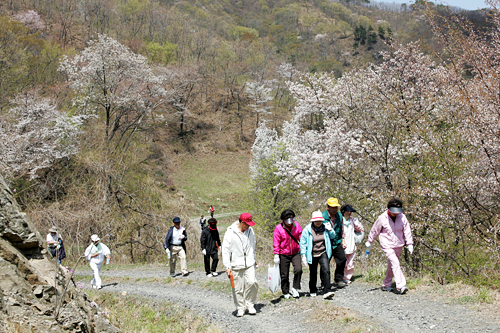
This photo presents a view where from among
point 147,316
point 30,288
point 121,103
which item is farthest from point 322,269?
point 121,103

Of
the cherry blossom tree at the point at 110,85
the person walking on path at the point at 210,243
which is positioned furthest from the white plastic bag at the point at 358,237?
the cherry blossom tree at the point at 110,85

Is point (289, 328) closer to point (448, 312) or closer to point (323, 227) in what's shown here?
point (323, 227)

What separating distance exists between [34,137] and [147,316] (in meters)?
17.3

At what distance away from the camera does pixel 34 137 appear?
20703 mm

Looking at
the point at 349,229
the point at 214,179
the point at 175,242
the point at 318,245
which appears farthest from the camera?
the point at 214,179

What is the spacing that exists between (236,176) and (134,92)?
66.9 ft

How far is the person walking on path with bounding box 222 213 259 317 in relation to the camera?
682 centimetres

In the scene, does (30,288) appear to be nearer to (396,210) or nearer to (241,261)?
(241,261)

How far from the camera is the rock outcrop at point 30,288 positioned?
4193 mm

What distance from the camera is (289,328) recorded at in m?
6.18

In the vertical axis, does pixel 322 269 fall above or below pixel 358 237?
below

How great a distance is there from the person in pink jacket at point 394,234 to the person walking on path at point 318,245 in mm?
837

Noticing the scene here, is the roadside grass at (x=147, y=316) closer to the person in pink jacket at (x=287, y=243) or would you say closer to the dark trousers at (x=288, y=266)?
the dark trousers at (x=288, y=266)

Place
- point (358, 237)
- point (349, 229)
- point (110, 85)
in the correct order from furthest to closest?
point (110, 85) → point (358, 237) → point (349, 229)
